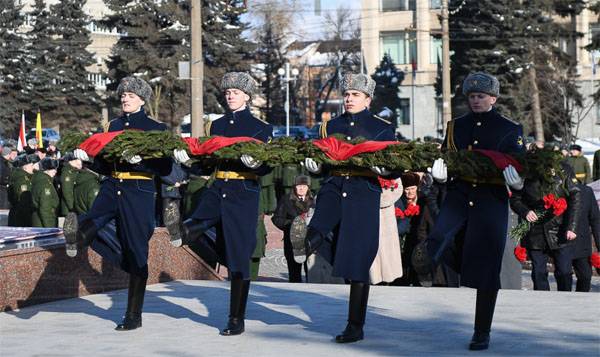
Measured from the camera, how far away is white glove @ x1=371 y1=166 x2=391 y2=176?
366 inches

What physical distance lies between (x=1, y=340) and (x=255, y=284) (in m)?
4.00

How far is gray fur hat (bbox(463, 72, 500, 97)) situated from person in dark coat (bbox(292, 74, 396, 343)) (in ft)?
2.51

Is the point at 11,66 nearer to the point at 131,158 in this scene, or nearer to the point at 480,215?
the point at 131,158

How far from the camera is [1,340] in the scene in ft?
→ 32.7

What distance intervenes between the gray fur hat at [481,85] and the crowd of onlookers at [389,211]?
555 millimetres

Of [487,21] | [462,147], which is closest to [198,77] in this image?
[462,147]

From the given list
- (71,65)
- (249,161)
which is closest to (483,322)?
(249,161)

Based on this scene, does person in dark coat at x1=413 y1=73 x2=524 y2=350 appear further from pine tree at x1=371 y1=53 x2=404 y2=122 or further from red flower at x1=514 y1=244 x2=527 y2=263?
pine tree at x1=371 y1=53 x2=404 y2=122

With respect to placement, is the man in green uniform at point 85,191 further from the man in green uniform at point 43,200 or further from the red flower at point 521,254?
the red flower at point 521,254

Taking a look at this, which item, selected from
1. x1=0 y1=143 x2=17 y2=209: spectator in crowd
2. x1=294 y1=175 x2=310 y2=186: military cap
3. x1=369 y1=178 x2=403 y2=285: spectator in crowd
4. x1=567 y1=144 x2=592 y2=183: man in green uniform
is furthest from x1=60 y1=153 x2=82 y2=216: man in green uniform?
x1=567 y1=144 x2=592 y2=183: man in green uniform

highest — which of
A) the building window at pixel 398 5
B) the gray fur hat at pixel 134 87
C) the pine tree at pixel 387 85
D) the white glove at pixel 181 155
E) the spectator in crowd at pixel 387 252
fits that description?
the building window at pixel 398 5

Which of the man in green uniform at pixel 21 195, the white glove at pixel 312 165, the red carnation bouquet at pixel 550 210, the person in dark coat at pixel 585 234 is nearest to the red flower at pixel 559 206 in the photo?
the red carnation bouquet at pixel 550 210

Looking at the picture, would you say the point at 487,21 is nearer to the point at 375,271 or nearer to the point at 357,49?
the point at 357,49

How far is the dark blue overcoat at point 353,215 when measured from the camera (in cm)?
950
